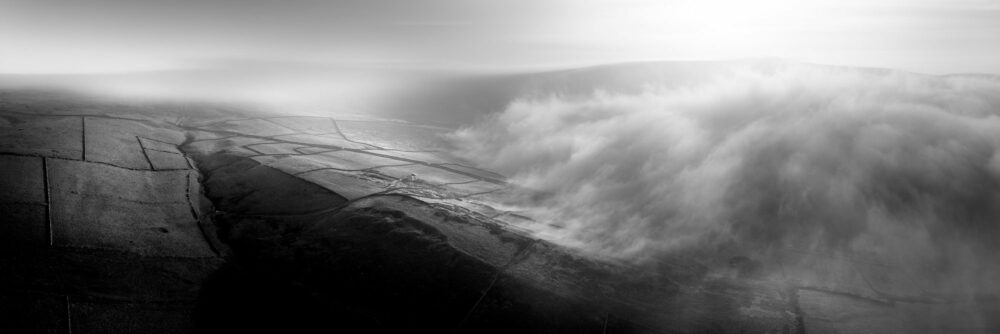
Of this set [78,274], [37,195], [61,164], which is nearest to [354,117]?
[61,164]

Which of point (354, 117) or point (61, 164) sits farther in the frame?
point (354, 117)

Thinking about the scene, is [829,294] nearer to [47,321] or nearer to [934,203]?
[934,203]

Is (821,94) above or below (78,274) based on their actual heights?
above

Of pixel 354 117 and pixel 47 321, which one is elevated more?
pixel 354 117

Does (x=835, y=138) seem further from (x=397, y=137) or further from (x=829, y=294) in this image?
(x=397, y=137)

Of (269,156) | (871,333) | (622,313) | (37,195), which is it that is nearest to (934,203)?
(871,333)

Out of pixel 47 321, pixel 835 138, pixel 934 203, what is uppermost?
pixel 835 138

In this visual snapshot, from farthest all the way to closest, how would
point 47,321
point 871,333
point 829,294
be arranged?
point 829,294 < point 871,333 < point 47,321

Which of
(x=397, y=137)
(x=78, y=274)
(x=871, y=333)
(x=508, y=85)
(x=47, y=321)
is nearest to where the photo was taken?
(x=47, y=321)

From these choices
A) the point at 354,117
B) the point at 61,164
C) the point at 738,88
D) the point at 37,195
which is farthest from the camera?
the point at 354,117
